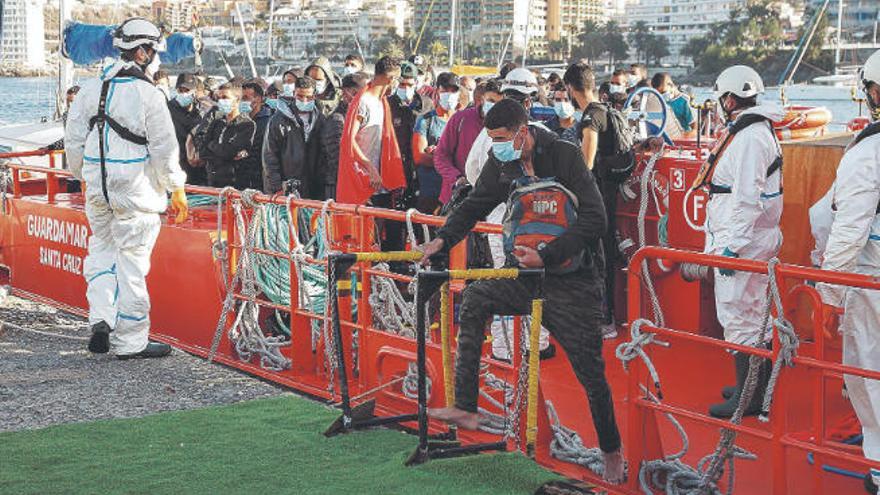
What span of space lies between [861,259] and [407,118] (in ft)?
16.9

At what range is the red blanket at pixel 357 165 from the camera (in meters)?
8.42

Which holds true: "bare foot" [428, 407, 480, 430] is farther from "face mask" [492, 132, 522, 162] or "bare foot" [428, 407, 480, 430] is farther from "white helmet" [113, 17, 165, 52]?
"white helmet" [113, 17, 165, 52]

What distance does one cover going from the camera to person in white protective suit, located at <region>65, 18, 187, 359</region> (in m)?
7.46

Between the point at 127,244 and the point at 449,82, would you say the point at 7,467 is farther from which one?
the point at 449,82

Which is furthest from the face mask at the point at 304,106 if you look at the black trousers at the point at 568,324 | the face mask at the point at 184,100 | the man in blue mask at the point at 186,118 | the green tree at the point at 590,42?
the green tree at the point at 590,42

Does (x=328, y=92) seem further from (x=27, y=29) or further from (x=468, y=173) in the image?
(x=27, y=29)

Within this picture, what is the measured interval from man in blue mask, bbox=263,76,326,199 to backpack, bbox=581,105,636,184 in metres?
2.51

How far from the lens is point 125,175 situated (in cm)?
744

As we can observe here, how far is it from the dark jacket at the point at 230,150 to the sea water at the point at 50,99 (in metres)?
38.8

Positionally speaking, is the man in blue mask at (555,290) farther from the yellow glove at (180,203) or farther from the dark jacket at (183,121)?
the dark jacket at (183,121)

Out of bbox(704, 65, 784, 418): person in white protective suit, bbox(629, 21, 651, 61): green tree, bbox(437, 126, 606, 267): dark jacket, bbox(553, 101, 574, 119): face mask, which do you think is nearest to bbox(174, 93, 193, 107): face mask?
bbox(553, 101, 574, 119): face mask

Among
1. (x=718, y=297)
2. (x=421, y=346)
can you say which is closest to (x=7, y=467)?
(x=421, y=346)

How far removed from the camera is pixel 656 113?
27.7ft

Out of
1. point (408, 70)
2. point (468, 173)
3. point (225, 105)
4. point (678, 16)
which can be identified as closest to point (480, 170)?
point (468, 173)
